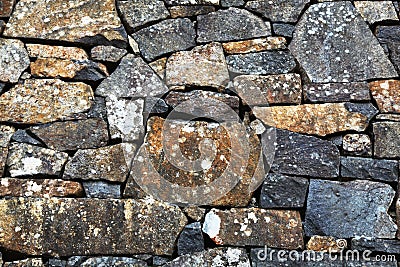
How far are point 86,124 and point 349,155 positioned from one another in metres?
1.62

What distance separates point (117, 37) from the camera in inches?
130

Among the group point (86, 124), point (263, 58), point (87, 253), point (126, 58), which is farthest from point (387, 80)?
point (87, 253)

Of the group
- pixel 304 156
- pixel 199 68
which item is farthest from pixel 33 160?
pixel 304 156

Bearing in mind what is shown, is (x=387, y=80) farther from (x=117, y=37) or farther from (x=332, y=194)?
(x=117, y=37)

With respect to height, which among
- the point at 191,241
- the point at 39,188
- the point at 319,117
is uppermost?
the point at 319,117

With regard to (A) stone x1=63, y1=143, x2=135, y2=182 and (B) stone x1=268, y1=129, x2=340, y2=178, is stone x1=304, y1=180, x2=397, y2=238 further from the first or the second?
(A) stone x1=63, y1=143, x2=135, y2=182

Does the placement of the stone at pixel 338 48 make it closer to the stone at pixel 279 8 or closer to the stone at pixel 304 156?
the stone at pixel 279 8

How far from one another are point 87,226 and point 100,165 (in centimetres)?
36

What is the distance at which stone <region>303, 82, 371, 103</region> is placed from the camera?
3203 millimetres

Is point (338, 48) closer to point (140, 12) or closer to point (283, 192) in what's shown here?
point (283, 192)

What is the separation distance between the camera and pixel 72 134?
3119mm

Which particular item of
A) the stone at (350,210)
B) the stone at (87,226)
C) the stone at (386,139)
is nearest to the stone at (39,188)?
the stone at (87,226)

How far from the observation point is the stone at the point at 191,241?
300cm

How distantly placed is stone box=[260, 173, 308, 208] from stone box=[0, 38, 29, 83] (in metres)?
1.67
